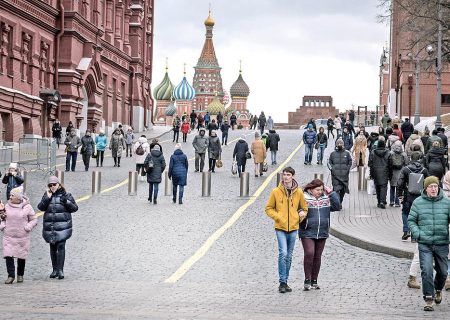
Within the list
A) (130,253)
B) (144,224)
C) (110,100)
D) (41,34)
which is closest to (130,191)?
(144,224)

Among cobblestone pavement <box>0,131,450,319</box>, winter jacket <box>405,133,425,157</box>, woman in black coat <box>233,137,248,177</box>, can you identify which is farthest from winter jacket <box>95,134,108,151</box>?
cobblestone pavement <box>0,131,450,319</box>

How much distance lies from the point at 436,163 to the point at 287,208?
9315mm

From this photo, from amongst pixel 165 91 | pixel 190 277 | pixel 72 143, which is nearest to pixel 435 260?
pixel 190 277

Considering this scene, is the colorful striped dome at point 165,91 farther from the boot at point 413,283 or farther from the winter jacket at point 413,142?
the boot at point 413,283

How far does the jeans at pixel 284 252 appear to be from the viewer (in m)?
14.3

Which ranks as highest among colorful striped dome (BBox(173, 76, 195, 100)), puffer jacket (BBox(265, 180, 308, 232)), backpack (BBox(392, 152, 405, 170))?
colorful striped dome (BBox(173, 76, 195, 100))

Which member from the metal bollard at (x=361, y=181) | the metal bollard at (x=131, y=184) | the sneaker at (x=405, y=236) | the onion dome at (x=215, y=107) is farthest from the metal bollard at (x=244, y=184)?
the onion dome at (x=215, y=107)

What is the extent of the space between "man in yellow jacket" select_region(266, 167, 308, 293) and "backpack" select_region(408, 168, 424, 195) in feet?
13.6

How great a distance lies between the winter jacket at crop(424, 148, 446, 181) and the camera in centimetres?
2273

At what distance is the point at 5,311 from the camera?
495 inches

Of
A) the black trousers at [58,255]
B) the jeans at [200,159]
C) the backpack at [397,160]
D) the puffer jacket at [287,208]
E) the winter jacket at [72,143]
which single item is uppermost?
the winter jacket at [72,143]

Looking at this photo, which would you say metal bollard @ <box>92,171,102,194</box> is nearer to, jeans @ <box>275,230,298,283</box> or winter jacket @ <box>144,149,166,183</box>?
winter jacket @ <box>144,149,166,183</box>

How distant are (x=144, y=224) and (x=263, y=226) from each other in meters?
2.51

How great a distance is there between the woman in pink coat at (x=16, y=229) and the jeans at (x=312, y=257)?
3.99 m
